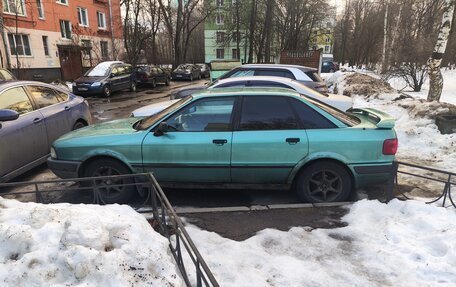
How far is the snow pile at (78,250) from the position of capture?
2.22 m

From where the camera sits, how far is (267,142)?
452 cm

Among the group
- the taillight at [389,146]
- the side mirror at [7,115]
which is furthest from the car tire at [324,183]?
the side mirror at [7,115]

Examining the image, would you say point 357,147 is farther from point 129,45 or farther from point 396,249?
point 129,45

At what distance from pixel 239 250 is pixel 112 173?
→ 2.12m

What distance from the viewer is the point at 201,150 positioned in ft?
15.0

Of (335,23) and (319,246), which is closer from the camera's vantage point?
(319,246)

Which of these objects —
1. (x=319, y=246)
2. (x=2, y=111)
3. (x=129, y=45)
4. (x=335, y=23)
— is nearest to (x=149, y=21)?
(x=129, y=45)

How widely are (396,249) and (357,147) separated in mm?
1398

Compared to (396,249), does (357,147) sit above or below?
above

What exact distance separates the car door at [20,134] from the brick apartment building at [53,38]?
57.8 feet

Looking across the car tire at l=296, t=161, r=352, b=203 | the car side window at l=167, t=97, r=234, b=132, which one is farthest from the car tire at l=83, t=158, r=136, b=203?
the car tire at l=296, t=161, r=352, b=203

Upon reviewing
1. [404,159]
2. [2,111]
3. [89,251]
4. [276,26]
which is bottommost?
[404,159]

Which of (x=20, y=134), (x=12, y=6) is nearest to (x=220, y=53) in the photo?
(x=12, y=6)

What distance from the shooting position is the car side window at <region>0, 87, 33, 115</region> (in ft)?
17.7
